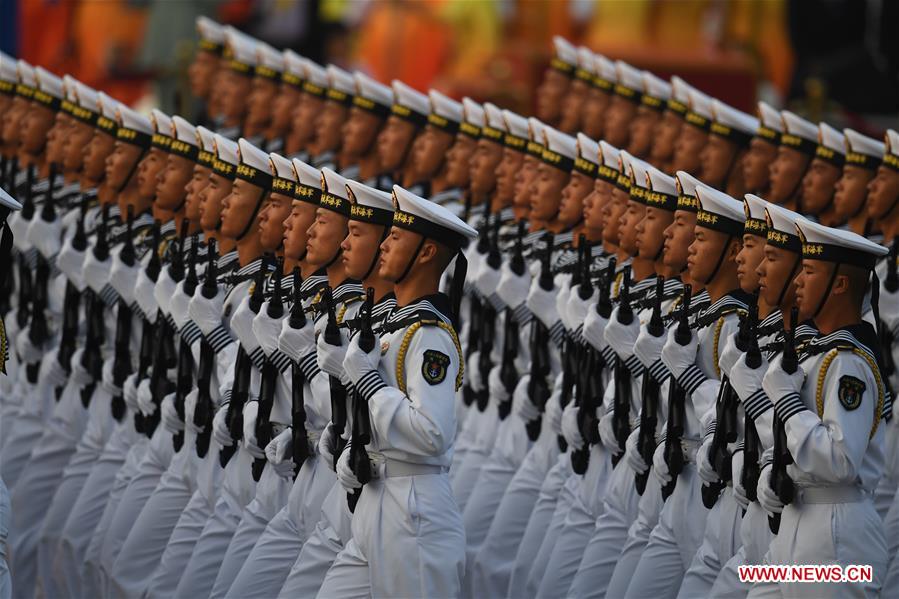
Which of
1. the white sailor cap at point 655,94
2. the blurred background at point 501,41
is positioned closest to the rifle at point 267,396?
the white sailor cap at point 655,94

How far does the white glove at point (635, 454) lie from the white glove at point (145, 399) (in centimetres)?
261

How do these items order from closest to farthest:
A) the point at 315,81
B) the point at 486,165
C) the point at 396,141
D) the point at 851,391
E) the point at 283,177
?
the point at 851,391
the point at 283,177
the point at 486,165
the point at 396,141
the point at 315,81

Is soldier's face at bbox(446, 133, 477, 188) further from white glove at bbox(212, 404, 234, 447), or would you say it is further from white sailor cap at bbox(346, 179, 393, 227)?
white sailor cap at bbox(346, 179, 393, 227)

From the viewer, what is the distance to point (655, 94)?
13.6 meters

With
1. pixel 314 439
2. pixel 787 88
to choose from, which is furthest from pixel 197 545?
pixel 787 88

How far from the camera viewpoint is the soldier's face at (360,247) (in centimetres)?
884

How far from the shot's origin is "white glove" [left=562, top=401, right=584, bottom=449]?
33.7 feet

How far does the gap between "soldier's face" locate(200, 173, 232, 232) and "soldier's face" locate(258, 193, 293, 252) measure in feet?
1.69

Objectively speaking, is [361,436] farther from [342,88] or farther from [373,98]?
[342,88]

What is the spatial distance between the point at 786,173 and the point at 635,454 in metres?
2.93

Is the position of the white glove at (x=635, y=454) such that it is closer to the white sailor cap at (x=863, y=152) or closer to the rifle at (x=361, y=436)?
the rifle at (x=361, y=436)

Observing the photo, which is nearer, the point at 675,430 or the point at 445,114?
the point at 675,430

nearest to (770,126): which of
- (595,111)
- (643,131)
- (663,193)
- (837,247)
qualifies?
(643,131)

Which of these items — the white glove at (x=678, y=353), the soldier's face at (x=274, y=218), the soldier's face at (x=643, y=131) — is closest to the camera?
the white glove at (x=678, y=353)
